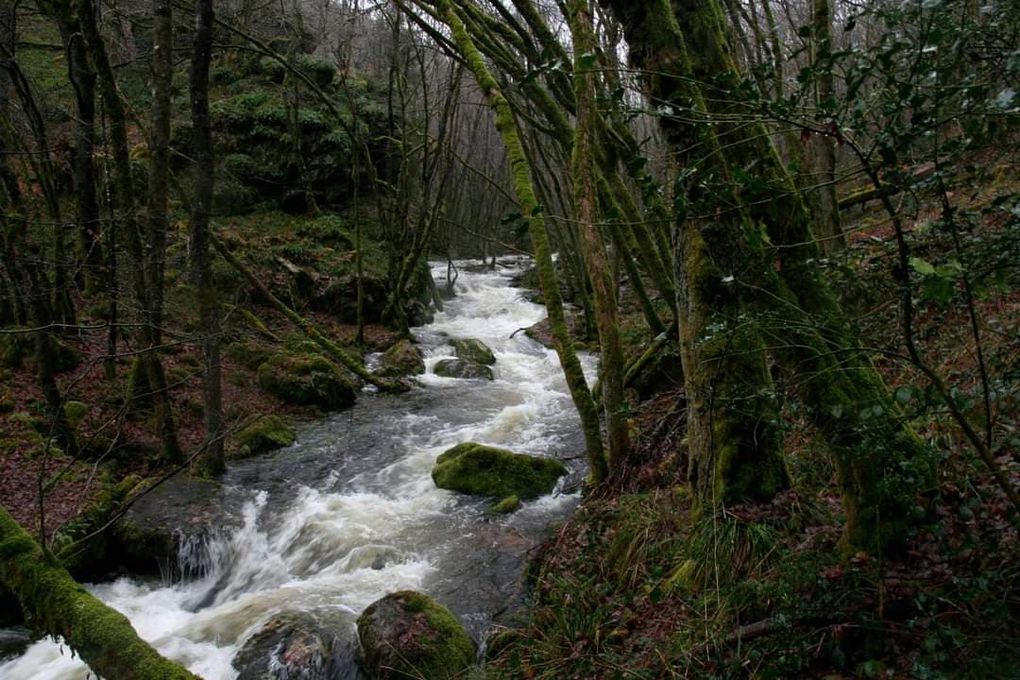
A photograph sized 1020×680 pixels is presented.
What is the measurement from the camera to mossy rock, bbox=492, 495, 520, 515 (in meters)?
7.21

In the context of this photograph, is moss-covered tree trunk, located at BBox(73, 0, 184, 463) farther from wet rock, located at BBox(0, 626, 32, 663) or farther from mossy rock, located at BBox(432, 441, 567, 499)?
mossy rock, located at BBox(432, 441, 567, 499)

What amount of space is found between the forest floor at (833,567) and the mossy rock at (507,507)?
2.02 m

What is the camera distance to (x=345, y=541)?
687cm

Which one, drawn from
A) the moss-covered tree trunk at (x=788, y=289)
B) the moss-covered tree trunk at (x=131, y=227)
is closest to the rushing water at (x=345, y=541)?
the moss-covered tree trunk at (x=131, y=227)

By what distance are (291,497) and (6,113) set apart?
7234 millimetres

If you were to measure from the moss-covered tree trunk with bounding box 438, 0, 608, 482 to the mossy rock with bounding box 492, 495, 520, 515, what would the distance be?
1507 millimetres

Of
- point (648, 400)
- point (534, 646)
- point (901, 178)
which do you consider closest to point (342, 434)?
point (648, 400)

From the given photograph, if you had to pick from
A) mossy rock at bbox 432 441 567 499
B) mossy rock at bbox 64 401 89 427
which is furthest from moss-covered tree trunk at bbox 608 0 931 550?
mossy rock at bbox 64 401 89 427

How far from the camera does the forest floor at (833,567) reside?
219 cm

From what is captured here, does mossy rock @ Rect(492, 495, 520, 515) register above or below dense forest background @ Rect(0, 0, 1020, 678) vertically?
below

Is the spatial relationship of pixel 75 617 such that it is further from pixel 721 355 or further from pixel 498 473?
pixel 498 473

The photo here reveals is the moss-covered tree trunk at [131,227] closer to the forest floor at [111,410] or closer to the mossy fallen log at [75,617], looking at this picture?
the forest floor at [111,410]

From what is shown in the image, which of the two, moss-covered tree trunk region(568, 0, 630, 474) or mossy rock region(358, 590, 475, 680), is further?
moss-covered tree trunk region(568, 0, 630, 474)

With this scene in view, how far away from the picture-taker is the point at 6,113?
30.3ft
